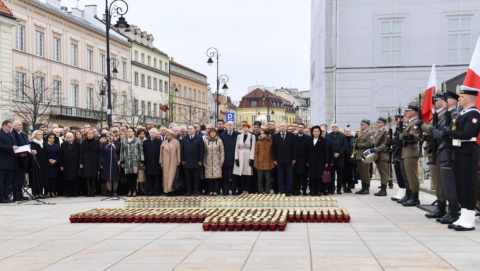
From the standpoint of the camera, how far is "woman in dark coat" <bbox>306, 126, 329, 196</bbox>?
15.5 metres

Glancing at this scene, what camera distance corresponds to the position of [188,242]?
26.7ft

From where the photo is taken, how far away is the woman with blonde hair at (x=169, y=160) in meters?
15.9

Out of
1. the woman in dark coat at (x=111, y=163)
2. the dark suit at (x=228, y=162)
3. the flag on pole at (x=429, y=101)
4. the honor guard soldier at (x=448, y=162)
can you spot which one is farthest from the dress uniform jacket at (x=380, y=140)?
the woman in dark coat at (x=111, y=163)

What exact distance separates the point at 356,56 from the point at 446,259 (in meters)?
27.2

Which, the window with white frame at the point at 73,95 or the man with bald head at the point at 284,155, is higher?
the window with white frame at the point at 73,95

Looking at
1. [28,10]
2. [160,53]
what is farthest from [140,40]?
[28,10]

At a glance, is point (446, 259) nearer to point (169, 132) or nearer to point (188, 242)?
point (188, 242)

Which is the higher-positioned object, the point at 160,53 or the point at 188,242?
the point at 160,53

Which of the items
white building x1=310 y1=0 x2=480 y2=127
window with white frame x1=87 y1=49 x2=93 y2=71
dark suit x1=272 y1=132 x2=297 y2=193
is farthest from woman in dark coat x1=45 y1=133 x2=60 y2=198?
window with white frame x1=87 y1=49 x2=93 y2=71

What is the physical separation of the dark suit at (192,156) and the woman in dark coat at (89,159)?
274 cm

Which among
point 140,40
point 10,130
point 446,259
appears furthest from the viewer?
point 140,40

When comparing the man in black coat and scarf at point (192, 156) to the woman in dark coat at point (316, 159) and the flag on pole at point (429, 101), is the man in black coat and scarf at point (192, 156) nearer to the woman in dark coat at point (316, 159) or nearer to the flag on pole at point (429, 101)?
the woman in dark coat at point (316, 159)

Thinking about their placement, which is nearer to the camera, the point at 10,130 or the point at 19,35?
the point at 10,130

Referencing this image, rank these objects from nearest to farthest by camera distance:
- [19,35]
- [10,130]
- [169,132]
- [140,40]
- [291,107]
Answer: [10,130] → [169,132] → [19,35] → [140,40] → [291,107]
